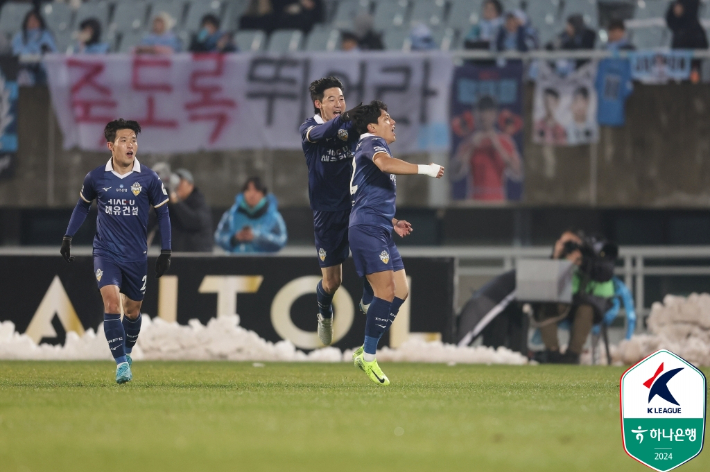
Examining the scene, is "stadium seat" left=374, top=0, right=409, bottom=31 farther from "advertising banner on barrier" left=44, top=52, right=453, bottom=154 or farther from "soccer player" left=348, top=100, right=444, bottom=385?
"soccer player" left=348, top=100, right=444, bottom=385

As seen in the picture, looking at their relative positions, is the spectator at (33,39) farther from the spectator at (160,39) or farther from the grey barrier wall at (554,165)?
the spectator at (160,39)

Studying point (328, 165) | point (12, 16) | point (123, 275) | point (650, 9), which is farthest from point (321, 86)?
point (12, 16)

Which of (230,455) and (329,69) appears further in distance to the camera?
(329,69)

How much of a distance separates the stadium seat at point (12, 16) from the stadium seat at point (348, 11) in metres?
4.87

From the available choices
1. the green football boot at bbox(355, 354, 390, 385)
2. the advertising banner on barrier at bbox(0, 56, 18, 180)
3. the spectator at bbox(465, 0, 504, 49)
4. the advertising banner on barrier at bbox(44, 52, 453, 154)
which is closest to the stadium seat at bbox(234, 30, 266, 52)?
the advertising banner on barrier at bbox(44, 52, 453, 154)

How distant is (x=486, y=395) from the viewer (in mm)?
8086

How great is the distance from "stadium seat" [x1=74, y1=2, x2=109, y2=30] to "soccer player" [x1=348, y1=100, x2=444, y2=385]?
11831mm

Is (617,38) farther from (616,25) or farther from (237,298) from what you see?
(237,298)

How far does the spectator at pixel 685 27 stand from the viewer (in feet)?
55.6

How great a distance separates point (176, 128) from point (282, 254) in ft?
17.6

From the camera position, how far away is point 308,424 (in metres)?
6.14

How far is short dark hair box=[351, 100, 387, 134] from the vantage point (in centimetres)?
843

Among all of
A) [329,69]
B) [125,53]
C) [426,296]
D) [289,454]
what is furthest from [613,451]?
[125,53]

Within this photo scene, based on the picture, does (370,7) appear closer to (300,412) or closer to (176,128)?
(176,128)
